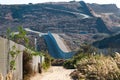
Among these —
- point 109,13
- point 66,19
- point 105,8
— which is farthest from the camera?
point 105,8

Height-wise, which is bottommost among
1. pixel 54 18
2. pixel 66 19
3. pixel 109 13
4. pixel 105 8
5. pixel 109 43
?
pixel 109 13

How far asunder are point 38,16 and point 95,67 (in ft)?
454

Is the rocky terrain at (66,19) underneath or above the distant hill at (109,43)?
underneath

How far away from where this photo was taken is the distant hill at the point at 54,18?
439 ft

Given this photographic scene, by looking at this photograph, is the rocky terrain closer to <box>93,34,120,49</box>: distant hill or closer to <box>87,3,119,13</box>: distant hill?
<box>87,3,119,13</box>: distant hill

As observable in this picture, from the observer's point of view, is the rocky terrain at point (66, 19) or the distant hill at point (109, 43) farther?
the rocky terrain at point (66, 19)

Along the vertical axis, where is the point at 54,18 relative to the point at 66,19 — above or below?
below

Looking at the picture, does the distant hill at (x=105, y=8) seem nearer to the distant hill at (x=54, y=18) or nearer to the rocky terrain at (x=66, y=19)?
the rocky terrain at (x=66, y=19)

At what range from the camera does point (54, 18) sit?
502 ft

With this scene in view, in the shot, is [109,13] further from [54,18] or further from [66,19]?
[66,19]

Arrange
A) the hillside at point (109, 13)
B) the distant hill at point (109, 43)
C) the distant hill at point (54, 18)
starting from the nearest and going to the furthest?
the distant hill at point (109, 43) → the distant hill at point (54, 18) → the hillside at point (109, 13)

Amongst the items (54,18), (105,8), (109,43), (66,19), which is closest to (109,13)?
(105,8)

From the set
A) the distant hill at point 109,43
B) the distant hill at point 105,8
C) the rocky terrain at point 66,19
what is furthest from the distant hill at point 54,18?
the distant hill at point 109,43

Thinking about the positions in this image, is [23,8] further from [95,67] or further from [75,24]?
[95,67]
